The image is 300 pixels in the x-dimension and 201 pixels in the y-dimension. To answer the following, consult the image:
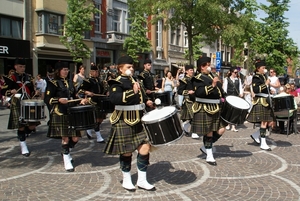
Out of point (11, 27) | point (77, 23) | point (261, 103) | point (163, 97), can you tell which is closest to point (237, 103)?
point (261, 103)

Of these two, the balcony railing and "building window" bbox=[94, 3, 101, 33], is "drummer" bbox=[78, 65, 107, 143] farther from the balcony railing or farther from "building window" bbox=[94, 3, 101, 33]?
the balcony railing

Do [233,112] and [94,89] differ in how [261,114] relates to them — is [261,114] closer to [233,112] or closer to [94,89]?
[233,112]

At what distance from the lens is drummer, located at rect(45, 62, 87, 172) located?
582 centimetres

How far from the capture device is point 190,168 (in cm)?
593

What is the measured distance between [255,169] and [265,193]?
1.21 metres

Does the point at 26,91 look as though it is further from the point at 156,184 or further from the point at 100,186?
the point at 156,184

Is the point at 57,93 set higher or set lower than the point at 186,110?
higher

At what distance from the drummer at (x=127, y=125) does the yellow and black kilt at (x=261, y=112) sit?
3.59 metres

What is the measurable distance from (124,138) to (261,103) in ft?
13.1

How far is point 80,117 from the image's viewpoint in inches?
221

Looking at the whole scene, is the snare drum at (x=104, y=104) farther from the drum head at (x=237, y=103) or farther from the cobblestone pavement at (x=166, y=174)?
the drum head at (x=237, y=103)

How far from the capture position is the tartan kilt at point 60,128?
5820 mm

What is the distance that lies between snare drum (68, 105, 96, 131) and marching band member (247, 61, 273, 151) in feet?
12.4

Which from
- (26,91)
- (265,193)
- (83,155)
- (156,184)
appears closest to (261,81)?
(265,193)
